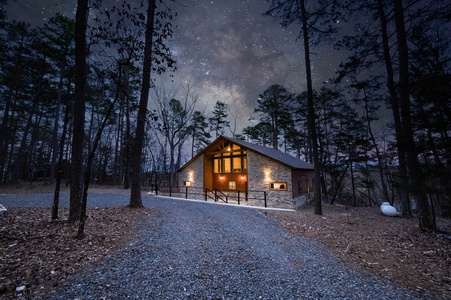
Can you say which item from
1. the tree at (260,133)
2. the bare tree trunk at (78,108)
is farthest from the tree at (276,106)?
the bare tree trunk at (78,108)

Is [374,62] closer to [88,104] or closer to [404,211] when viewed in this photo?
[404,211]

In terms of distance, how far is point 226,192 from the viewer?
58.0 feet

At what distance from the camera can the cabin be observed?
14039 millimetres

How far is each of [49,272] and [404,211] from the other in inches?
656

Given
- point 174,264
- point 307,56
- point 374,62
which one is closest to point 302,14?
point 307,56

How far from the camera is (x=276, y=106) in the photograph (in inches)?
Result: 938

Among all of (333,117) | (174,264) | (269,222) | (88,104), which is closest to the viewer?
(174,264)

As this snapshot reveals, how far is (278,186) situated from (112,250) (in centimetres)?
1224

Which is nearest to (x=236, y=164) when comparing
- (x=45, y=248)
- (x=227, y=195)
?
(x=227, y=195)

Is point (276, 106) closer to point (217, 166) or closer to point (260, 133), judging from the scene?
point (260, 133)

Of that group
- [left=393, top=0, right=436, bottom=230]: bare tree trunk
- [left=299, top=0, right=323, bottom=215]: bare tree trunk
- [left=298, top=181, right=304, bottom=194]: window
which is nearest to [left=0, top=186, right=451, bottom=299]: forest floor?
[left=393, top=0, right=436, bottom=230]: bare tree trunk

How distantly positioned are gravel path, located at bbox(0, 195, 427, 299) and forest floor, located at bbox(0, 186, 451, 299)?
0.46m

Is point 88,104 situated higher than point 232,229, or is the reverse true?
point 88,104

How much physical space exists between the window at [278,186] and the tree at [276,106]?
11939 mm
